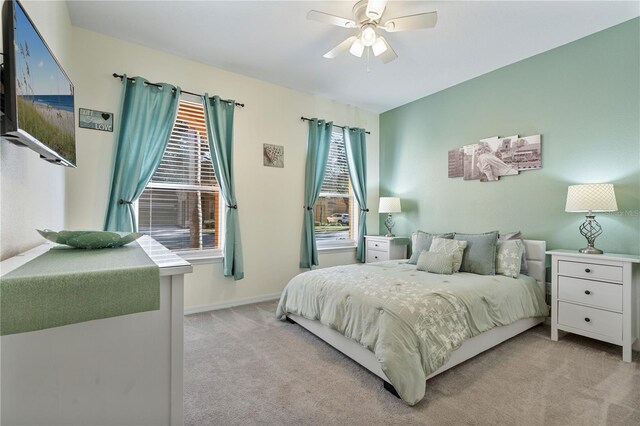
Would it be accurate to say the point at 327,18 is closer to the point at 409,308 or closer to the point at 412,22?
the point at 412,22

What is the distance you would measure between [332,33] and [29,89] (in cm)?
235

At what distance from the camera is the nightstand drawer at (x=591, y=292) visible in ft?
7.54

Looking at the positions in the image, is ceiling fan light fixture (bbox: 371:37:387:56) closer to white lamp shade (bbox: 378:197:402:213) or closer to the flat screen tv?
the flat screen tv

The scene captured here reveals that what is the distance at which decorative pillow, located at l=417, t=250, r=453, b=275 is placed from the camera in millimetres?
2811

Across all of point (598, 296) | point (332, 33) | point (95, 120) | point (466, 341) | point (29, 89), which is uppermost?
point (332, 33)

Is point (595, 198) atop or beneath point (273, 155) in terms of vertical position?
beneath

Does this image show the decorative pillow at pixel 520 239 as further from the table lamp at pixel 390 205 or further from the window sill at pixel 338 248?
the window sill at pixel 338 248

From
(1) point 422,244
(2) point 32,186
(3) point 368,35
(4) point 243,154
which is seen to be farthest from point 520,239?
(2) point 32,186

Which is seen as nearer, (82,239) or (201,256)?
(82,239)

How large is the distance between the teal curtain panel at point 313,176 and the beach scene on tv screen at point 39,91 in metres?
2.70

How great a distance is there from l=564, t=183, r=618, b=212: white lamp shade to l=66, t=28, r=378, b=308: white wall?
2.84 m

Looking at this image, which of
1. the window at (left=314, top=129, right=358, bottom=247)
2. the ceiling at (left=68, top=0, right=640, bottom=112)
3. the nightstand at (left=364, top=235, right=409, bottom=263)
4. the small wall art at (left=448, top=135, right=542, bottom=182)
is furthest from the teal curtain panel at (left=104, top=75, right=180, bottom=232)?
the small wall art at (left=448, top=135, right=542, bottom=182)

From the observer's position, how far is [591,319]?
7.93ft

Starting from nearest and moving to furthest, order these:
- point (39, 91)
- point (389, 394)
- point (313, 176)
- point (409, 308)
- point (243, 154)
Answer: point (39, 91) < point (389, 394) < point (409, 308) < point (243, 154) < point (313, 176)
